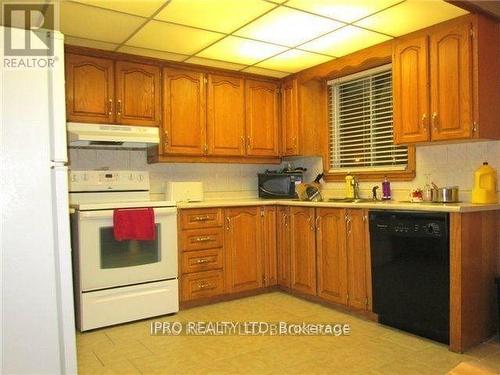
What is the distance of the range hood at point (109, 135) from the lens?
3.27 meters

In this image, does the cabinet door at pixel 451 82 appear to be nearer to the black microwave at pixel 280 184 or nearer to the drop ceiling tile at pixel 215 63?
the black microwave at pixel 280 184

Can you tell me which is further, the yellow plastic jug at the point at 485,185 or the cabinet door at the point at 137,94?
the cabinet door at the point at 137,94

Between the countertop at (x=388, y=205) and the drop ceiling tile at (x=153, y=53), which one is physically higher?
the drop ceiling tile at (x=153, y=53)

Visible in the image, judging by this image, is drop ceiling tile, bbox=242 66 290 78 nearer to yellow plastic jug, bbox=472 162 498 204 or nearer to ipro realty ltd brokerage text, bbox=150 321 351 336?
yellow plastic jug, bbox=472 162 498 204

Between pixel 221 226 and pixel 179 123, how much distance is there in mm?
1026

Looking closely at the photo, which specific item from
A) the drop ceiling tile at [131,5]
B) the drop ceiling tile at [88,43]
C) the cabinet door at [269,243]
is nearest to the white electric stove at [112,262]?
the cabinet door at [269,243]

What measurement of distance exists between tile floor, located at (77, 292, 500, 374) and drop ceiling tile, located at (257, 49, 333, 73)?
223cm

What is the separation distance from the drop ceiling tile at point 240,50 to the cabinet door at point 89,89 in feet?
2.71

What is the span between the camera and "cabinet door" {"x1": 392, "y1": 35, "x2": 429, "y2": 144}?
309cm

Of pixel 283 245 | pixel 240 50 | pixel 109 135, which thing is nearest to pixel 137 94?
pixel 109 135

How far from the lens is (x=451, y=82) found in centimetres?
294

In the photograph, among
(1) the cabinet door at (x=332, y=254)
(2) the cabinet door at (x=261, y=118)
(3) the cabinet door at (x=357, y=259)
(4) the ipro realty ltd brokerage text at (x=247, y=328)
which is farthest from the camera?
(2) the cabinet door at (x=261, y=118)

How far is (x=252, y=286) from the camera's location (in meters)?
3.91

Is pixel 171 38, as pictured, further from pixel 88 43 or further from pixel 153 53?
pixel 88 43
